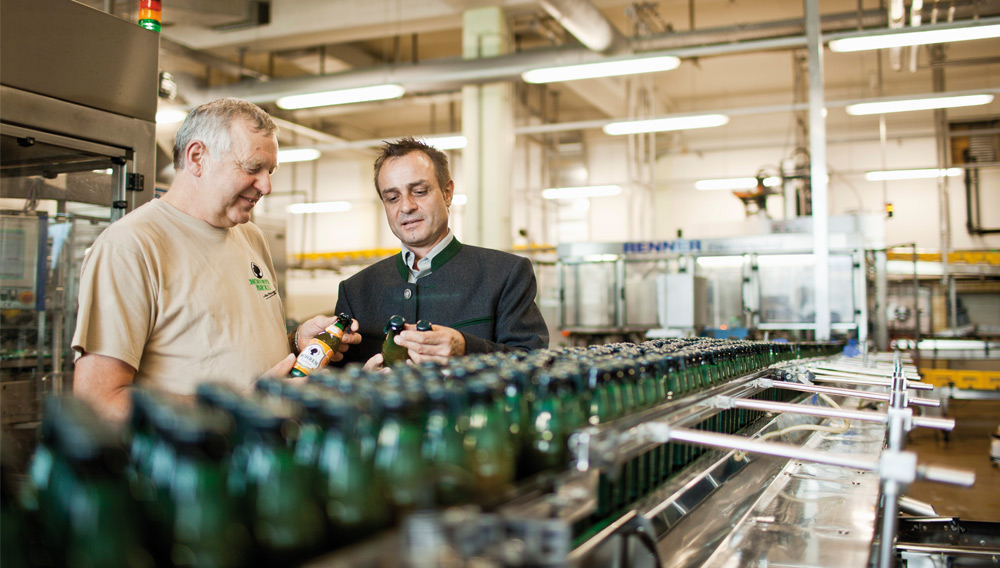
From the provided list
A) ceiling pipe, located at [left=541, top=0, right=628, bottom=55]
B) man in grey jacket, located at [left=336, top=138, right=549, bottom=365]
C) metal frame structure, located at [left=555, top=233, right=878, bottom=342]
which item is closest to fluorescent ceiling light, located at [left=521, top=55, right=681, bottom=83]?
ceiling pipe, located at [left=541, top=0, right=628, bottom=55]

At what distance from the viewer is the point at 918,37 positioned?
591 centimetres

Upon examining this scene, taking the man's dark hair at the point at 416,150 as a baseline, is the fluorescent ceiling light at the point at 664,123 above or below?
above

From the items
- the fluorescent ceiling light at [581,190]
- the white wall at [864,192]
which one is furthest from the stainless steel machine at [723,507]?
the white wall at [864,192]

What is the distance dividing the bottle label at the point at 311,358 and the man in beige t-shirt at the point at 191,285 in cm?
3

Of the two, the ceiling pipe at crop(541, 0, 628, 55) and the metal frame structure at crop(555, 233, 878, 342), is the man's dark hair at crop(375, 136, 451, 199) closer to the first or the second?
the ceiling pipe at crop(541, 0, 628, 55)

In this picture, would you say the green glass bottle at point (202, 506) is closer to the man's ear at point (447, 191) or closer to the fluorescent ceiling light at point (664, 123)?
the man's ear at point (447, 191)

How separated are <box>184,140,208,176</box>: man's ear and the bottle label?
569mm

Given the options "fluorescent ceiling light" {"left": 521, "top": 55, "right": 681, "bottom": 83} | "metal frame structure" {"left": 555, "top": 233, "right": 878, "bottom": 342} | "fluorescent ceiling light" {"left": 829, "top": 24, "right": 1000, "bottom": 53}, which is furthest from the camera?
"metal frame structure" {"left": 555, "top": 233, "right": 878, "bottom": 342}

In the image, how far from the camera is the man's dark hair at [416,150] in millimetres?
2416

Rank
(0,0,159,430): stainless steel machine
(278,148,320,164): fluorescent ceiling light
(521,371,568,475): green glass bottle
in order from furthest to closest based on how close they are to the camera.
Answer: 1. (278,148,320,164): fluorescent ceiling light
2. (0,0,159,430): stainless steel machine
3. (521,371,568,475): green glass bottle

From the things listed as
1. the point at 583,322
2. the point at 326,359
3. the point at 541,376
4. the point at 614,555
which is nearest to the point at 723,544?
the point at 614,555

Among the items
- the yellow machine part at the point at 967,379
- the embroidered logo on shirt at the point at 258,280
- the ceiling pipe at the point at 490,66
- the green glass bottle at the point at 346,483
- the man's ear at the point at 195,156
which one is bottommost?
the yellow machine part at the point at 967,379

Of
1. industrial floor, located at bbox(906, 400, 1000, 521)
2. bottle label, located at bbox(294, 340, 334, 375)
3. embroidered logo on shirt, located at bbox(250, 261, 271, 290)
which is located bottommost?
industrial floor, located at bbox(906, 400, 1000, 521)

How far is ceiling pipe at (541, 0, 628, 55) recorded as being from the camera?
6.95m
